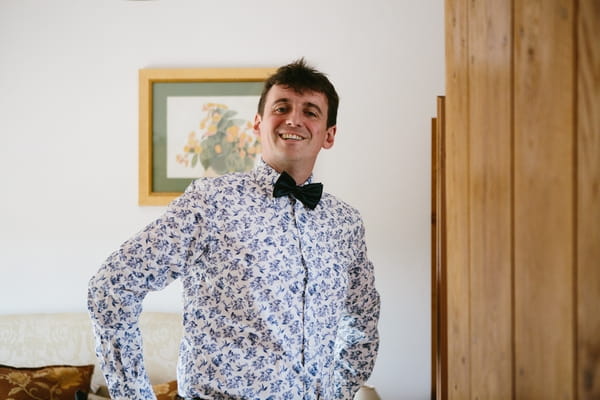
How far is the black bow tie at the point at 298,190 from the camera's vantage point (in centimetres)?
155

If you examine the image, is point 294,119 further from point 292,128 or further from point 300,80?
point 300,80

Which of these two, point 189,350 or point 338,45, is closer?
point 189,350

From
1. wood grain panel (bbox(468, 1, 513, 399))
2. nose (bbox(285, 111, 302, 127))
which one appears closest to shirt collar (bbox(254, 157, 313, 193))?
nose (bbox(285, 111, 302, 127))

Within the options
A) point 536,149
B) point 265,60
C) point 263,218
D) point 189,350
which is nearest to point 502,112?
point 536,149

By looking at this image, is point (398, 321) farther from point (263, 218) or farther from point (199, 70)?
point (199, 70)

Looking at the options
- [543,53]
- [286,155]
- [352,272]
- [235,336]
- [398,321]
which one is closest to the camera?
[543,53]

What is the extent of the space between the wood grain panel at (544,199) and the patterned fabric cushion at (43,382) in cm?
207

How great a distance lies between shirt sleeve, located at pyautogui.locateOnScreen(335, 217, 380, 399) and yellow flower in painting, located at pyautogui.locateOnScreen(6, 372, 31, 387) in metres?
1.32

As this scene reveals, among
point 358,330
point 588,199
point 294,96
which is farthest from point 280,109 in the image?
point 588,199

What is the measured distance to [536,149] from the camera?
67 cm

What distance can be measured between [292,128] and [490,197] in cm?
85

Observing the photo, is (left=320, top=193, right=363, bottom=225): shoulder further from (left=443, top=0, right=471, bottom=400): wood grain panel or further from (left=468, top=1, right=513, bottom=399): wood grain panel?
(left=468, top=1, right=513, bottom=399): wood grain panel

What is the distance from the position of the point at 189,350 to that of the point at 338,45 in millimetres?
1762

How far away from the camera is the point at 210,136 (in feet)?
8.86
